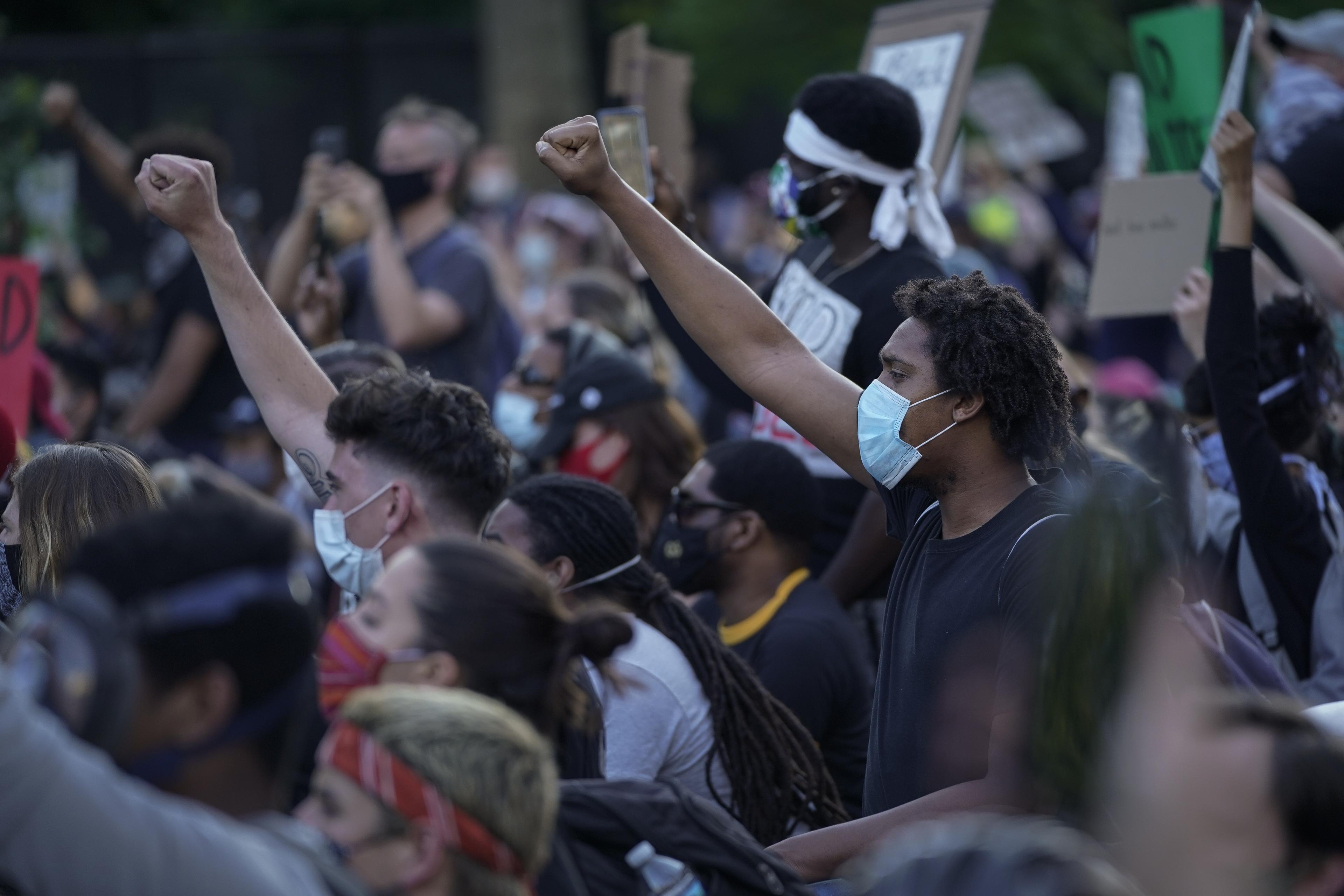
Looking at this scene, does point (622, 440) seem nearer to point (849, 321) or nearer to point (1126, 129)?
point (849, 321)

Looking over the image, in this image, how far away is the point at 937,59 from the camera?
5402 millimetres

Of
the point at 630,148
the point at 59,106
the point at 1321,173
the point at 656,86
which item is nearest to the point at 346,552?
the point at 630,148

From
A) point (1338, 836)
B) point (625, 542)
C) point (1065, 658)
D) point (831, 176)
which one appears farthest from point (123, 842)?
point (831, 176)

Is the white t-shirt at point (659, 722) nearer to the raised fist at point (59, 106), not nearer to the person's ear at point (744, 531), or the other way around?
the person's ear at point (744, 531)

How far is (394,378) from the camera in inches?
134

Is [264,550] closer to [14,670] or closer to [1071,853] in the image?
[14,670]

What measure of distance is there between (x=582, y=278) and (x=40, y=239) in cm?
625

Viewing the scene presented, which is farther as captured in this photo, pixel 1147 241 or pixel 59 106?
pixel 59 106

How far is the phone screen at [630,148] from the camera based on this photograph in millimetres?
4535

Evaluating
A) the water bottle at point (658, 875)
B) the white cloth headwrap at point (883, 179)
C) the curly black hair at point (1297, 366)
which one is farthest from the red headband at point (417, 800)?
the curly black hair at point (1297, 366)

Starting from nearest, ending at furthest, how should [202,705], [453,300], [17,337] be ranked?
[202,705]
[17,337]
[453,300]

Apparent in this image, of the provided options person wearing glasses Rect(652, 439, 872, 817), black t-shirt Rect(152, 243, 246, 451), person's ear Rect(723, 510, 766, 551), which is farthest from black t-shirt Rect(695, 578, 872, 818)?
black t-shirt Rect(152, 243, 246, 451)

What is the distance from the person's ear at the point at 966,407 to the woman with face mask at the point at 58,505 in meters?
1.69

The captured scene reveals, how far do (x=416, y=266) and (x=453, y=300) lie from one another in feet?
0.98
